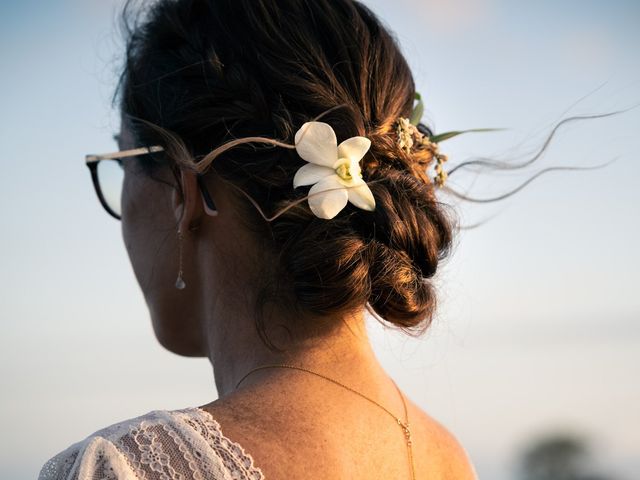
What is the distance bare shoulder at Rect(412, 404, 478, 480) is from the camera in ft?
7.54

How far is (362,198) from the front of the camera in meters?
2.24

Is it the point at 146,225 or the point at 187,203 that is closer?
the point at 187,203

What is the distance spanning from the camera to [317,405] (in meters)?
2.07

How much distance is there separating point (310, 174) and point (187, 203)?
0.32m

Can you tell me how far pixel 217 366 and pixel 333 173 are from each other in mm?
563

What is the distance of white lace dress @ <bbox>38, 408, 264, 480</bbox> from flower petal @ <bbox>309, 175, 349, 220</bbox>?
54cm

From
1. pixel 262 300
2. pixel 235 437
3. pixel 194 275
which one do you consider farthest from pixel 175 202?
pixel 235 437

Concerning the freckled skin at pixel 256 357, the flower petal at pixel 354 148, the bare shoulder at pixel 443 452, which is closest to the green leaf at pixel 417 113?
the flower petal at pixel 354 148

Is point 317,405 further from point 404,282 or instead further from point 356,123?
point 356,123

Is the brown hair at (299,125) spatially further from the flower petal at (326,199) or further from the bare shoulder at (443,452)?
the bare shoulder at (443,452)

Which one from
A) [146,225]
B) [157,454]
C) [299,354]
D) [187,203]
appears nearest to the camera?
[157,454]

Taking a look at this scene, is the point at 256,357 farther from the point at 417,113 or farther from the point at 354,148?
the point at 417,113

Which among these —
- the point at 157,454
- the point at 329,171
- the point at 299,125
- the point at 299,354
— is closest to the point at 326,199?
the point at 329,171

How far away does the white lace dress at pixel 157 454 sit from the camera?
6.11 feet
